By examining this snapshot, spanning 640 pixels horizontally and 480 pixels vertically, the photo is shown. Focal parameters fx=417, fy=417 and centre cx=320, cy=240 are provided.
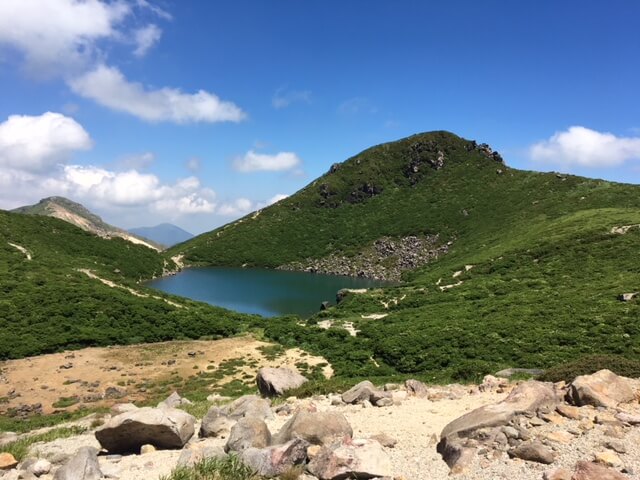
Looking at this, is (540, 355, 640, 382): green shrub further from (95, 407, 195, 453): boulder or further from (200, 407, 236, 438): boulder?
(95, 407, 195, 453): boulder

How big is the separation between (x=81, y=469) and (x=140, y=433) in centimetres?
233

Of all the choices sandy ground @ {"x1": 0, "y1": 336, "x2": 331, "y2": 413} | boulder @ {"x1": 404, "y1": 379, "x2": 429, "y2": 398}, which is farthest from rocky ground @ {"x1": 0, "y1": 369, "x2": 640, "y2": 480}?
sandy ground @ {"x1": 0, "y1": 336, "x2": 331, "y2": 413}

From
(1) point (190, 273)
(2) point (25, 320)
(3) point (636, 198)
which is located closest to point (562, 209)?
(3) point (636, 198)

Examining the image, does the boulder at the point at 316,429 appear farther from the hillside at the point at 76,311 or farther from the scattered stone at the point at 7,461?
the hillside at the point at 76,311

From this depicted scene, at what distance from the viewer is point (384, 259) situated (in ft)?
411

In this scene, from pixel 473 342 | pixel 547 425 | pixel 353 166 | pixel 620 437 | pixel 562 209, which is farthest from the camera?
pixel 353 166

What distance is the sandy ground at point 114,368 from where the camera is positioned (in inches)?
1098

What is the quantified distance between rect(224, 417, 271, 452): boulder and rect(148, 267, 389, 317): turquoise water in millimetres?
54874

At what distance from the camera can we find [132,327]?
139 feet

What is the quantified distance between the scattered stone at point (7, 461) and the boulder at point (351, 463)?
8.91m

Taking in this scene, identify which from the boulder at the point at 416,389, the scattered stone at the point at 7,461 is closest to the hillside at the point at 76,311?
the scattered stone at the point at 7,461

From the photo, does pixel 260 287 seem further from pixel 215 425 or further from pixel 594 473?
pixel 594 473

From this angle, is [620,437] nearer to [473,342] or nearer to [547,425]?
[547,425]

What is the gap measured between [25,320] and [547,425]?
1747 inches
